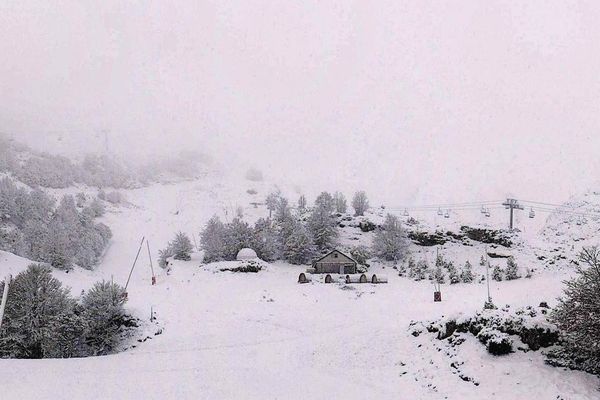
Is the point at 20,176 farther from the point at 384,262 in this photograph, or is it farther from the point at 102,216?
the point at 384,262

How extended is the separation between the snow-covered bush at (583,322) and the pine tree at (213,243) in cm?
4725

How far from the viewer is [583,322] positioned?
15.5 meters

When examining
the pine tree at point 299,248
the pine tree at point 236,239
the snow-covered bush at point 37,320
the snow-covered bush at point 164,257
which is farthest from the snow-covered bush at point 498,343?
→ the snow-covered bush at point 164,257

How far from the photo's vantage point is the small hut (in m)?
55.7

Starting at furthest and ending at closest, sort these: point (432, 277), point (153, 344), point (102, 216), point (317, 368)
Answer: point (102, 216)
point (432, 277)
point (153, 344)
point (317, 368)

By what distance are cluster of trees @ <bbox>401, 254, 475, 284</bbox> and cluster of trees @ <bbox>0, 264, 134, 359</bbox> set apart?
1383 inches

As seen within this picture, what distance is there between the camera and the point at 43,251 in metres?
54.0

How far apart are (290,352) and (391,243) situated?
40.1 meters

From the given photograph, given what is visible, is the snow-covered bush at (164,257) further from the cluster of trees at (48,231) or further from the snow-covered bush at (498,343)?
the snow-covered bush at (498,343)

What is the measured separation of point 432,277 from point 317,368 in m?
32.2

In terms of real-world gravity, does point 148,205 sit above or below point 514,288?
above

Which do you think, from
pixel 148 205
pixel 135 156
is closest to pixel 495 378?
pixel 148 205

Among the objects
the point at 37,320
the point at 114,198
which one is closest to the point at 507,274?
the point at 37,320

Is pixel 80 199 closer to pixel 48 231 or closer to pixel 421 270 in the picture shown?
pixel 48 231
